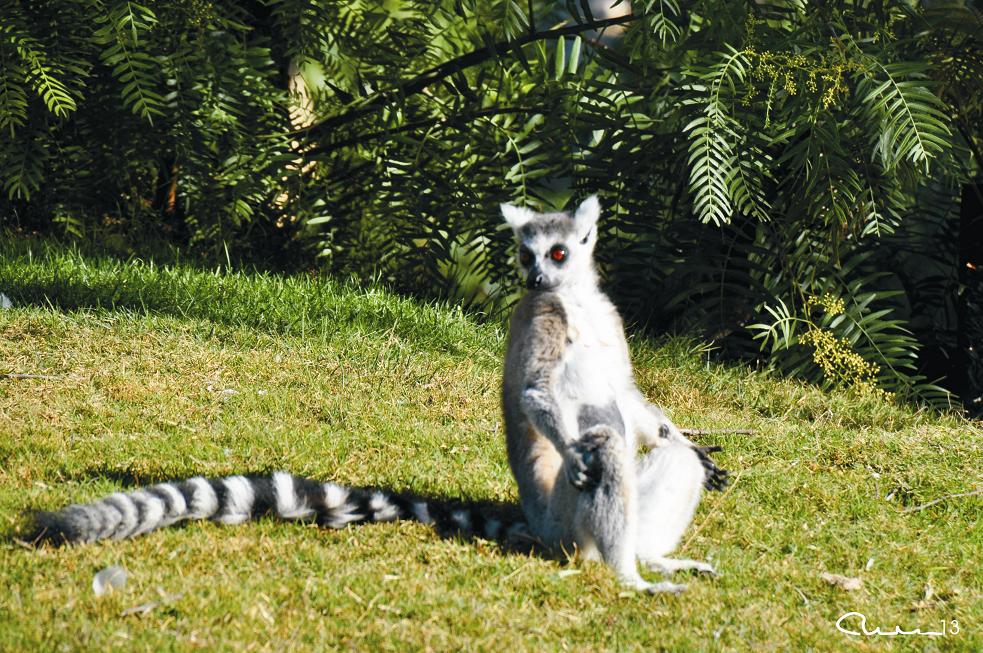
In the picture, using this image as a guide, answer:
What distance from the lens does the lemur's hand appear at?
10.9 ft

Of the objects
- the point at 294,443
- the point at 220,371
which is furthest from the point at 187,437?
the point at 220,371

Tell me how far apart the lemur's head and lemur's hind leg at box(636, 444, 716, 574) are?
692 millimetres

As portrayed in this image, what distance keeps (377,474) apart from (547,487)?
99 centimetres

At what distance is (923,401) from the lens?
6441 millimetres

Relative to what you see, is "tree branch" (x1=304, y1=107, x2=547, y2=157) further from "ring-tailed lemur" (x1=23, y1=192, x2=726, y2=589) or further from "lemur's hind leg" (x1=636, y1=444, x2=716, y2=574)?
"lemur's hind leg" (x1=636, y1=444, x2=716, y2=574)

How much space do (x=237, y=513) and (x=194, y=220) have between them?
161 inches

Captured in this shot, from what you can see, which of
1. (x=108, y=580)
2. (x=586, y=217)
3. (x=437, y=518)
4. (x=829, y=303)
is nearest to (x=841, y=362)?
(x=829, y=303)

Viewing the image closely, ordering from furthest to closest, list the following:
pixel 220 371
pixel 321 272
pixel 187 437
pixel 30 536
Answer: pixel 321 272 → pixel 220 371 → pixel 187 437 → pixel 30 536

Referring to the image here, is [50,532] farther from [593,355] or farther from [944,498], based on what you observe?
[944,498]

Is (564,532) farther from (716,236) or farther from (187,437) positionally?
(716,236)

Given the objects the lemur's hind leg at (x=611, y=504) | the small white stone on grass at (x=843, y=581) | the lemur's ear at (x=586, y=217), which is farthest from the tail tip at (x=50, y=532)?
the small white stone on grass at (x=843, y=581)

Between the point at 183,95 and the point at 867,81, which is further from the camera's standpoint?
the point at 183,95

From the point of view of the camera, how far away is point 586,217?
12.8ft

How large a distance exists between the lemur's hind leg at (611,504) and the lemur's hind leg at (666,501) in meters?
0.21
